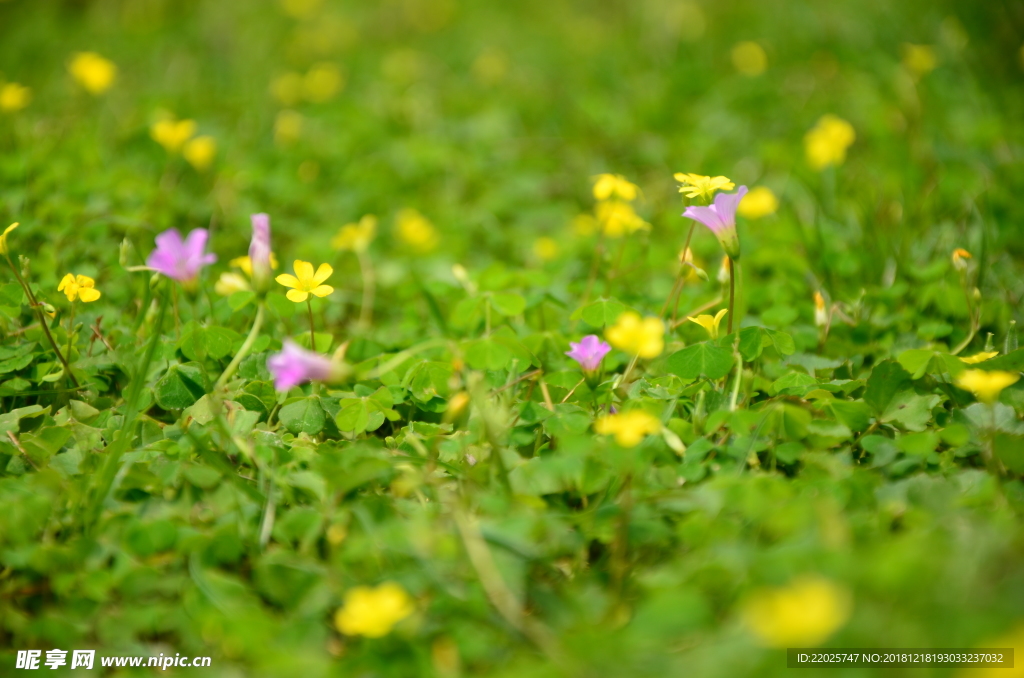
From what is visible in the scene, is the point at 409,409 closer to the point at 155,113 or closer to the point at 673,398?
the point at 673,398

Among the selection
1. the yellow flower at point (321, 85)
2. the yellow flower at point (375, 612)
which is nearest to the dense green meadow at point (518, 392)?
the yellow flower at point (375, 612)

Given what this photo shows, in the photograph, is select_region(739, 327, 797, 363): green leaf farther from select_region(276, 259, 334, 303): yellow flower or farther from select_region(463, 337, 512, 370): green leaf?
select_region(276, 259, 334, 303): yellow flower

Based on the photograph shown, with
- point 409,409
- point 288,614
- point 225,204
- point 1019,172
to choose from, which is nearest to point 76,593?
point 288,614

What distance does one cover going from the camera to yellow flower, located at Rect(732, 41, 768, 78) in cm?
430

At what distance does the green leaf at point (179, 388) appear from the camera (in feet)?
5.93

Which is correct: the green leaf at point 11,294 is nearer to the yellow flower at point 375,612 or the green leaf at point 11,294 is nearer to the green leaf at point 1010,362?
the yellow flower at point 375,612

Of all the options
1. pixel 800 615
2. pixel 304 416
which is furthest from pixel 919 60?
pixel 800 615

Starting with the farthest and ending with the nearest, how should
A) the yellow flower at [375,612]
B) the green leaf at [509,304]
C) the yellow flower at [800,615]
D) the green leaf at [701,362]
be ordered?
the green leaf at [509,304], the green leaf at [701,362], the yellow flower at [375,612], the yellow flower at [800,615]

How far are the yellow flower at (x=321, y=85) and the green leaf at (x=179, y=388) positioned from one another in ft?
9.37

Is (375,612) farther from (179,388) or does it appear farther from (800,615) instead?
(179,388)

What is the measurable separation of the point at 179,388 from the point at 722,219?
1.38 meters

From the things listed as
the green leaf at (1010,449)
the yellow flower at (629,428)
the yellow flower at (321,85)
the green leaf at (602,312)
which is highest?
the yellow flower at (321,85)

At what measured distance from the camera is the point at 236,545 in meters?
1.41

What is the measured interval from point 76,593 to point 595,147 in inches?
121
